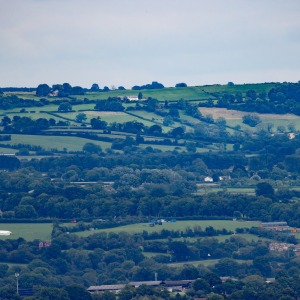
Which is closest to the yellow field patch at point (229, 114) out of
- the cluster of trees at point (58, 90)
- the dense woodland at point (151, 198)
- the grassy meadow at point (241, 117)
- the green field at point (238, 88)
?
the grassy meadow at point (241, 117)

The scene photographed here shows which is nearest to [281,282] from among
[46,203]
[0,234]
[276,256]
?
[276,256]

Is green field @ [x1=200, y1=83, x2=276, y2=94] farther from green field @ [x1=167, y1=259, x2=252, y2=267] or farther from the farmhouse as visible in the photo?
green field @ [x1=167, y1=259, x2=252, y2=267]

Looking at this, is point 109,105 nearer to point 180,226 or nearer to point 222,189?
point 222,189

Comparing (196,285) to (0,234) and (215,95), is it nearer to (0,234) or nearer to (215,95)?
(0,234)

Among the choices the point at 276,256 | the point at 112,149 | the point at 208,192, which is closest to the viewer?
the point at 276,256

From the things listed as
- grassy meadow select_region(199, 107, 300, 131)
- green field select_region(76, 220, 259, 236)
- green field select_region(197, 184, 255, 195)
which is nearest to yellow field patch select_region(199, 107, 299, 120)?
grassy meadow select_region(199, 107, 300, 131)

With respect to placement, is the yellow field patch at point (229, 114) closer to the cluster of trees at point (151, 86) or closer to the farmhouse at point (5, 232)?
the cluster of trees at point (151, 86)

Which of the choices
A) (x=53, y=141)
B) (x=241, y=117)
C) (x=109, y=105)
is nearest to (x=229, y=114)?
(x=241, y=117)
